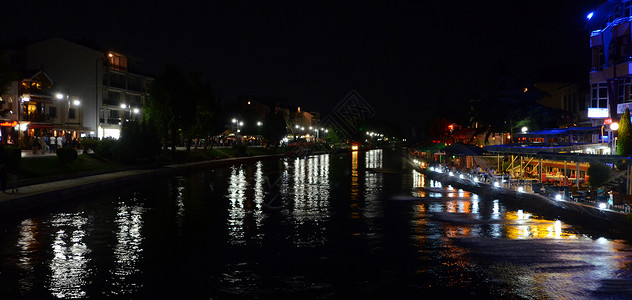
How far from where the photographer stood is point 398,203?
948 inches

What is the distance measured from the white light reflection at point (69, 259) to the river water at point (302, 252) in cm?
4

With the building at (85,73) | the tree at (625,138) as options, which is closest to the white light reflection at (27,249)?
the tree at (625,138)

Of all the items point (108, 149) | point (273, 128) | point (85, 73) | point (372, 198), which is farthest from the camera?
point (273, 128)

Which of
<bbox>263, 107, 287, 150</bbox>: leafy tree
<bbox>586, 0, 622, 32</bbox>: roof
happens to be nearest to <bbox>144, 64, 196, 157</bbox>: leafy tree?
<bbox>263, 107, 287, 150</bbox>: leafy tree

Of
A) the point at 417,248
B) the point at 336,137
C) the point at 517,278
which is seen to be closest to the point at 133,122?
the point at 417,248

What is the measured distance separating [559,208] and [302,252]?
1151 centimetres

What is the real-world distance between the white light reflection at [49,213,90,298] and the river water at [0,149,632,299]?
0.13ft

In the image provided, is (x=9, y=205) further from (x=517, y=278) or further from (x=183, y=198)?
(x=517, y=278)

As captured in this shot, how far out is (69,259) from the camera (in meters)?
12.4

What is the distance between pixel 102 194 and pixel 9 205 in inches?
267

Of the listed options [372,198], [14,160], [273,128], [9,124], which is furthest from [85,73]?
[372,198]

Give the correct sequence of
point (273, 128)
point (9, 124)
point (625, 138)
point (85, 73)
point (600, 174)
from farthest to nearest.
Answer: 1. point (273, 128)
2. point (85, 73)
3. point (9, 124)
4. point (625, 138)
5. point (600, 174)

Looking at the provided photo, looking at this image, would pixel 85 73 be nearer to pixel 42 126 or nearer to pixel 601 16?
pixel 42 126

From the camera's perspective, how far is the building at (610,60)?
124 ft
